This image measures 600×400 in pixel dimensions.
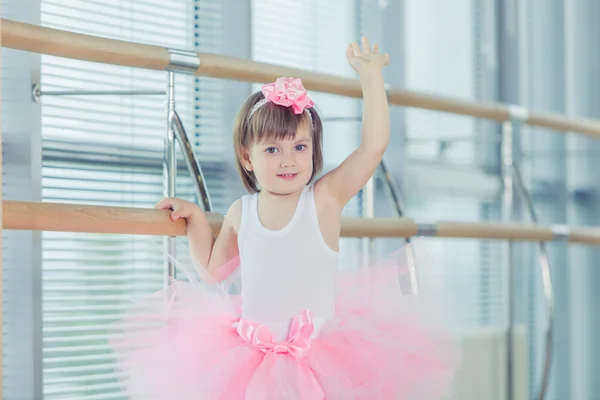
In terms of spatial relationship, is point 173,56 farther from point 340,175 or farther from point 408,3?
point 408,3

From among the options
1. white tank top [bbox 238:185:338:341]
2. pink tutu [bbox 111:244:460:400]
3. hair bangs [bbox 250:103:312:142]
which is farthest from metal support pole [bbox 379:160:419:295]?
hair bangs [bbox 250:103:312:142]

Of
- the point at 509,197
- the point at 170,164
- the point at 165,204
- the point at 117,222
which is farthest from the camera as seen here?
the point at 509,197

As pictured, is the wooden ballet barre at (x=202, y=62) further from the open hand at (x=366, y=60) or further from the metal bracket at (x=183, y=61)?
the open hand at (x=366, y=60)

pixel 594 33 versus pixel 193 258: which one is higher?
pixel 594 33

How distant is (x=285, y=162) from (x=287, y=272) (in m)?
0.15

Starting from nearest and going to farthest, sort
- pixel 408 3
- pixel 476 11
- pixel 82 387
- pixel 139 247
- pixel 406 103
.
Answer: pixel 406 103
pixel 82 387
pixel 139 247
pixel 408 3
pixel 476 11

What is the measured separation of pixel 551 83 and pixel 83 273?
2216 mm

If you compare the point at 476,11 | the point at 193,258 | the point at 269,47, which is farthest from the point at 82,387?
the point at 476,11

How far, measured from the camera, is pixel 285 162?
126 cm

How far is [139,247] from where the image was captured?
1.97 metres

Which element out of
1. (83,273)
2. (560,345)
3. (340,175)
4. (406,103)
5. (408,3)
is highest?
(408,3)

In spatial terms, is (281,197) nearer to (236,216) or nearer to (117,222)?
(236,216)

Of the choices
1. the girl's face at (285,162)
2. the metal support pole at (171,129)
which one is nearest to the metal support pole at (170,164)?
the metal support pole at (171,129)

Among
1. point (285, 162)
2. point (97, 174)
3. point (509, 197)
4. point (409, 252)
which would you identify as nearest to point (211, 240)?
point (285, 162)
